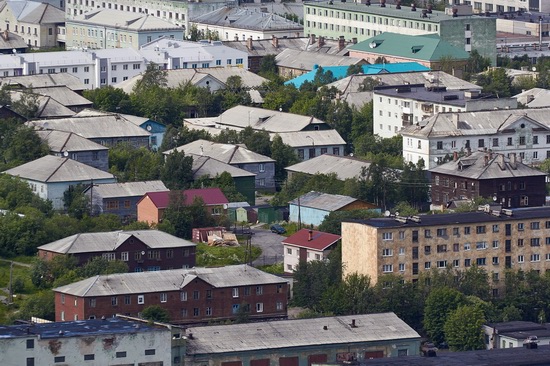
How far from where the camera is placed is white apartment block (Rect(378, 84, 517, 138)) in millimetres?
75562

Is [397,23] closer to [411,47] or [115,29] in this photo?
[411,47]

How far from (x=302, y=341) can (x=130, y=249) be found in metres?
9.57

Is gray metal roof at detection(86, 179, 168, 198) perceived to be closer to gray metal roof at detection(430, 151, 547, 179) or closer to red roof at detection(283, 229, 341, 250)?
red roof at detection(283, 229, 341, 250)

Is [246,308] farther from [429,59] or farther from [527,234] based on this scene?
[429,59]

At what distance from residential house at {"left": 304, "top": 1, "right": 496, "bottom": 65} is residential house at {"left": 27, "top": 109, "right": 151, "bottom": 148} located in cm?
1944

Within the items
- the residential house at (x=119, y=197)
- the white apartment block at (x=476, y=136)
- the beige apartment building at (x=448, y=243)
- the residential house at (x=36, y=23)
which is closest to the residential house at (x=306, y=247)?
the beige apartment building at (x=448, y=243)

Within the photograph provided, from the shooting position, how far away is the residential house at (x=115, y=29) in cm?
9638

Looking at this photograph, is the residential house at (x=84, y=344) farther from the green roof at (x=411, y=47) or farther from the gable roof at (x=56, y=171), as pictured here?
the green roof at (x=411, y=47)

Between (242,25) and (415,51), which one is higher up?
(242,25)

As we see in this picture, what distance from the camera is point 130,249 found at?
57.7 m

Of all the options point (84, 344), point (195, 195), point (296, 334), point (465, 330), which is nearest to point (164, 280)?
point (296, 334)

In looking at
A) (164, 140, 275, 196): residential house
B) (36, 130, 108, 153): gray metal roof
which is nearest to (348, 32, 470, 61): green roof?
(164, 140, 275, 196): residential house

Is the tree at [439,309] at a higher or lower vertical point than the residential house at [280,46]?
lower

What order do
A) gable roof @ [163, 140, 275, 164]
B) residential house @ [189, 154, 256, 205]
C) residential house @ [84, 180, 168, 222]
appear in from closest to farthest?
residential house @ [84, 180, 168, 222] → residential house @ [189, 154, 256, 205] → gable roof @ [163, 140, 275, 164]
